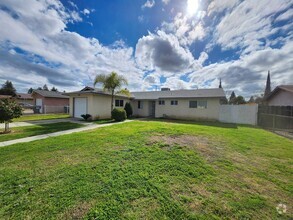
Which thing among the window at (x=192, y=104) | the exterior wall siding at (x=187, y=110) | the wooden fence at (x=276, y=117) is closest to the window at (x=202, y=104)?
the exterior wall siding at (x=187, y=110)

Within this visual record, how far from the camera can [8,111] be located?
7.80 metres

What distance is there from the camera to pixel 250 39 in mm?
10258

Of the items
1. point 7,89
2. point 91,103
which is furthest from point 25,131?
point 7,89

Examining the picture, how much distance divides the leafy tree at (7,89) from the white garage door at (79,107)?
41.7 metres

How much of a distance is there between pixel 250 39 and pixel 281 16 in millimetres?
2200

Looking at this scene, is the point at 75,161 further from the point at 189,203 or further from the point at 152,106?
the point at 152,106

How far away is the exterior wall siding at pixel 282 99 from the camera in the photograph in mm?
11859

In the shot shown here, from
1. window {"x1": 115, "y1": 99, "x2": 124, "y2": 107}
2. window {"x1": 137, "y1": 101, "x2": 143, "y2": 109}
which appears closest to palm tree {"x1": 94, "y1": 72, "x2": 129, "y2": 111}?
window {"x1": 115, "y1": 99, "x2": 124, "y2": 107}

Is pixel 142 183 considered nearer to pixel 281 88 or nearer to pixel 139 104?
pixel 281 88

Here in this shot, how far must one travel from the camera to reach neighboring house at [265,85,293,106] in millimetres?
11828

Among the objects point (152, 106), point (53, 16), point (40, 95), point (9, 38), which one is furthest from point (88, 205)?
point (40, 95)

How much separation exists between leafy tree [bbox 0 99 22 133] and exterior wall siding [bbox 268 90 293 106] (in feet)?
68.4

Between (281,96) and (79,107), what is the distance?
20.9 meters

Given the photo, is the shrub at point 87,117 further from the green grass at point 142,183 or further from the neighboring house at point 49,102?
the neighboring house at point 49,102
